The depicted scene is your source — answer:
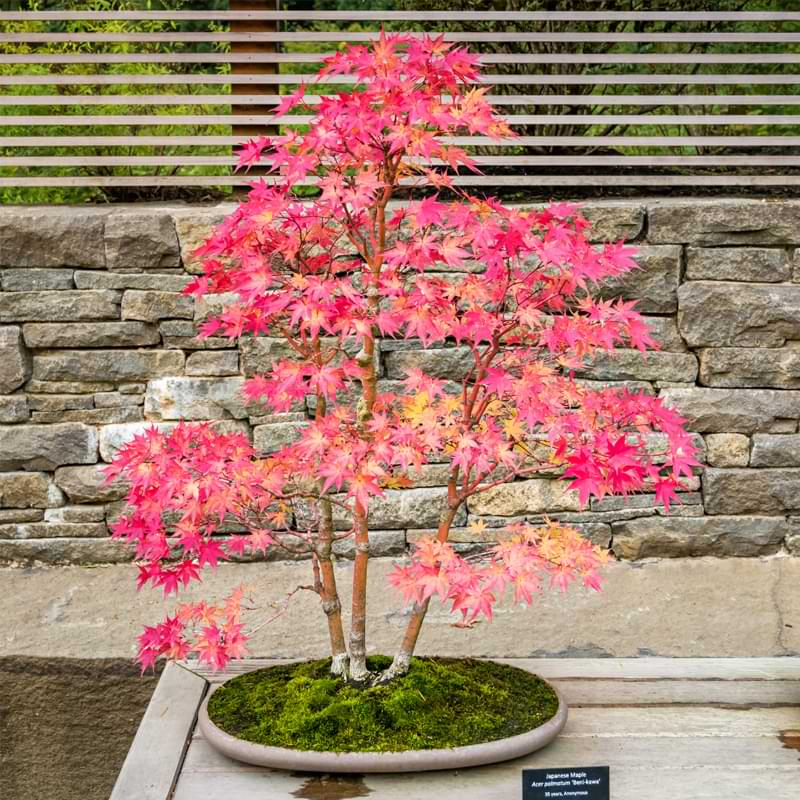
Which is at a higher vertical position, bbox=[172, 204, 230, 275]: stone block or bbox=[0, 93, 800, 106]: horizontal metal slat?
bbox=[0, 93, 800, 106]: horizontal metal slat

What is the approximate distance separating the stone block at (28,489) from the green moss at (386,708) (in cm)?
162

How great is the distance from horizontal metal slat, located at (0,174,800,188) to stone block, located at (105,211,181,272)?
0.65 feet

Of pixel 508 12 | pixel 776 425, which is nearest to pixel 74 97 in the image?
pixel 508 12

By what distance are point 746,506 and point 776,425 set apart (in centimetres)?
25

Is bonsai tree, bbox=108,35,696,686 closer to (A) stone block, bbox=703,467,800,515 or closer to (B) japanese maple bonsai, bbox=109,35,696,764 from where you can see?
(B) japanese maple bonsai, bbox=109,35,696,764

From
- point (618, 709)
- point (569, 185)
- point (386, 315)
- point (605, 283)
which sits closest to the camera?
point (386, 315)

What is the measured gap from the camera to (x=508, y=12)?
3240 mm

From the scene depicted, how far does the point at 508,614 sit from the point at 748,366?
0.99m

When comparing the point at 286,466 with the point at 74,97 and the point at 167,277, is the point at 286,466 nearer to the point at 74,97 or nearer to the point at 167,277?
the point at 167,277

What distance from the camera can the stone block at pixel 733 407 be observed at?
3.27m

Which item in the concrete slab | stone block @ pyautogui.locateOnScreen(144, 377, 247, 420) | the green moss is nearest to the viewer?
the green moss

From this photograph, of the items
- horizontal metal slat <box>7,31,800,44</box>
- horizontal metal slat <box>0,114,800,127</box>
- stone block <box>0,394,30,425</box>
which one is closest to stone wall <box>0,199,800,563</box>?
stone block <box>0,394,30,425</box>

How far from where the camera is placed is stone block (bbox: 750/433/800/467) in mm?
3289

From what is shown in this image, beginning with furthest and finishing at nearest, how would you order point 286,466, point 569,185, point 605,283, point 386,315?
1. point 569,185
2. point 605,283
3. point 286,466
4. point 386,315
